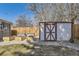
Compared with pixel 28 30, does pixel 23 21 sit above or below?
above

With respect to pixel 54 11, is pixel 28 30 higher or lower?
lower

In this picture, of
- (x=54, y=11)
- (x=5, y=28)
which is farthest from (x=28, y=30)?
(x=54, y=11)

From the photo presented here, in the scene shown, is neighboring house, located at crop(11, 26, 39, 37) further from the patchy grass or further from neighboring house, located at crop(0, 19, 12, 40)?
the patchy grass

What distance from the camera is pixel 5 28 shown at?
8.71ft

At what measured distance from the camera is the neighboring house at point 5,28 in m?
2.66

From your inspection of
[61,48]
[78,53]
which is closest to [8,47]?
[61,48]

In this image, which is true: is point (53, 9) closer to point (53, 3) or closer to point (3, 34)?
point (53, 3)

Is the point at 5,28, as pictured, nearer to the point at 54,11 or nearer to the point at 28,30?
the point at 28,30

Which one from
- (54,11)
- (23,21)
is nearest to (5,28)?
(23,21)

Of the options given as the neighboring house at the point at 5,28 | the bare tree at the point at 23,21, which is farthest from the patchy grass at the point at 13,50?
the bare tree at the point at 23,21

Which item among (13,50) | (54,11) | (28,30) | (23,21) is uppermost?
(54,11)

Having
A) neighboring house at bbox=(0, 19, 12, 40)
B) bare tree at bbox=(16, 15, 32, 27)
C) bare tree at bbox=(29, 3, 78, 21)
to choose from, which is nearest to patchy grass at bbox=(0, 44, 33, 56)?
neighboring house at bbox=(0, 19, 12, 40)

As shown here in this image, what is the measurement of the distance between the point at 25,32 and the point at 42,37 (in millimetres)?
241

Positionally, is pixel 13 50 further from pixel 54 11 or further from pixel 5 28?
pixel 54 11
